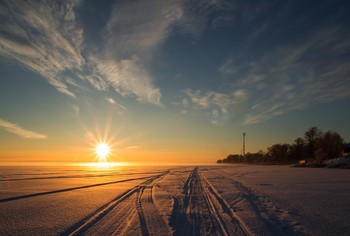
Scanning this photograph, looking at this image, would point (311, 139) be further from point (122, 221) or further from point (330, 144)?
point (122, 221)

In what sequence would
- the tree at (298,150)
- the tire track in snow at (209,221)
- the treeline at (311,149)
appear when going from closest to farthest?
1. the tire track in snow at (209,221)
2. the treeline at (311,149)
3. the tree at (298,150)

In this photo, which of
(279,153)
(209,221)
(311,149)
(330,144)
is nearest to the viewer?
(209,221)

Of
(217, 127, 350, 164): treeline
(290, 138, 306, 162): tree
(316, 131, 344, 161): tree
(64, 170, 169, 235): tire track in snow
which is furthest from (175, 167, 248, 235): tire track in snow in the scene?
(290, 138, 306, 162): tree

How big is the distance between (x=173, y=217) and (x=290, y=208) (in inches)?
152

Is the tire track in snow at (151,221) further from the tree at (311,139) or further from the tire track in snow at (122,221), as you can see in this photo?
the tree at (311,139)

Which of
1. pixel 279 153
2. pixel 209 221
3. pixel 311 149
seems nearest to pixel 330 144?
pixel 311 149

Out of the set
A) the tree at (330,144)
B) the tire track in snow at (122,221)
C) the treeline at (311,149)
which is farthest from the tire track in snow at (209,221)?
the tree at (330,144)

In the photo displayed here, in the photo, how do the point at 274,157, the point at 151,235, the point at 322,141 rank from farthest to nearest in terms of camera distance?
the point at 274,157 < the point at 322,141 < the point at 151,235

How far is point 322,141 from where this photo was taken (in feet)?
261

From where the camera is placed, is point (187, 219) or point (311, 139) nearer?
point (187, 219)

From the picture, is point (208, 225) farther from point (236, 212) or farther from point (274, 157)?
point (274, 157)

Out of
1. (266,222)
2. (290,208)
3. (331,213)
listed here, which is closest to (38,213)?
(266,222)

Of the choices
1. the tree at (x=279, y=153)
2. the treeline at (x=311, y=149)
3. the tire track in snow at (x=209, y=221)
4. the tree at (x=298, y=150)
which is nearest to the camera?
the tire track in snow at (x=209, y=221)

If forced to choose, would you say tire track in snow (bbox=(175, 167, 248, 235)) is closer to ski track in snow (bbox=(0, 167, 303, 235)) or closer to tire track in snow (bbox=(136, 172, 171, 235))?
ski track in snow (bbox=(0, 167, 303, 235))
